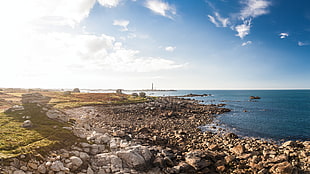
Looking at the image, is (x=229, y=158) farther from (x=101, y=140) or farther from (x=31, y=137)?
(x=31, y=137)

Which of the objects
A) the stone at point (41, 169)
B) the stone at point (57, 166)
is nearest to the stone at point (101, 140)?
the stone at point (57, 166)

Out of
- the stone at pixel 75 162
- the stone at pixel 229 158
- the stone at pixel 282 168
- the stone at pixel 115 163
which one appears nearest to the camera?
the stone at pixel 75 162

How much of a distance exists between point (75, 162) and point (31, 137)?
562 centimetres

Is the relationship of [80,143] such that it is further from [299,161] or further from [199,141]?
[299,161]

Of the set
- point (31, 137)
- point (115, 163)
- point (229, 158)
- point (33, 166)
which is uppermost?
point (31, 137)

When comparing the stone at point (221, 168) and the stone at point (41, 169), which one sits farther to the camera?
the stone at point (221, 168)

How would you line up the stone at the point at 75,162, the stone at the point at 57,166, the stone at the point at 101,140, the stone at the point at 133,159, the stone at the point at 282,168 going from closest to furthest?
the stone at the point at 57,166 < the stone at the point at 75,162 < the stone at the point at 282,168 < the stone at the point at 133,159 < the stone at the point at 101,140

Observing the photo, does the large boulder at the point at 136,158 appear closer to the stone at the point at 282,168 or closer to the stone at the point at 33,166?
the stone at the point at 33,166

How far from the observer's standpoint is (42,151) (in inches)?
456

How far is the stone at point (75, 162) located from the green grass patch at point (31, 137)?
2330mm

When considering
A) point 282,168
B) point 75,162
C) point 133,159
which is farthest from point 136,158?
point 282,168

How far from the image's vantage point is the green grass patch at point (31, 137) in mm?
11242

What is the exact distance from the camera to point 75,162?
11258mm

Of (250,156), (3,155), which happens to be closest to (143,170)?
(3,155)
